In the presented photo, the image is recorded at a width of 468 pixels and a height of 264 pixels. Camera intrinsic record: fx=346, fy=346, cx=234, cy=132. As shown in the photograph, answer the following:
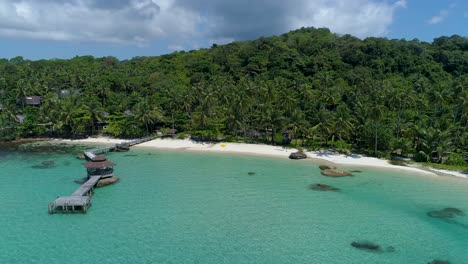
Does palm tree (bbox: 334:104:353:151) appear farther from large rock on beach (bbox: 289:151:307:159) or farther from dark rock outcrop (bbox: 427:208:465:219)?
dark rock outcrop (bbox: 427:208:465:219)

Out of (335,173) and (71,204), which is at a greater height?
(335,173)

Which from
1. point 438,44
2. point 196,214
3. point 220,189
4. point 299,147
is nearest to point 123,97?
point 299,147

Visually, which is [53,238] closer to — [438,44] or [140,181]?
[140,181]

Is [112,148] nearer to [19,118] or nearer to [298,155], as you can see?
[19,118]

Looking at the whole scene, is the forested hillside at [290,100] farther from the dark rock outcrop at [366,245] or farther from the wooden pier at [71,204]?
the wooden pier at [71,204]

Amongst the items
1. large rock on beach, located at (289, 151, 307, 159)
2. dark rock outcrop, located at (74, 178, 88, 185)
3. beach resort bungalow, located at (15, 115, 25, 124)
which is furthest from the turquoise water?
beach resort bungalow, located at (15, 115, 25, 124)

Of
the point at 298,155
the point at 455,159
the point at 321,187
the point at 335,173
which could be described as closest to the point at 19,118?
the point at 298,155

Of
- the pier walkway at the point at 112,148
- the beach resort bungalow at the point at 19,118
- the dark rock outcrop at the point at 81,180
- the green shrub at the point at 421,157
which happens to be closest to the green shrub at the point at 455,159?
the green shrub at the point at 421,157
